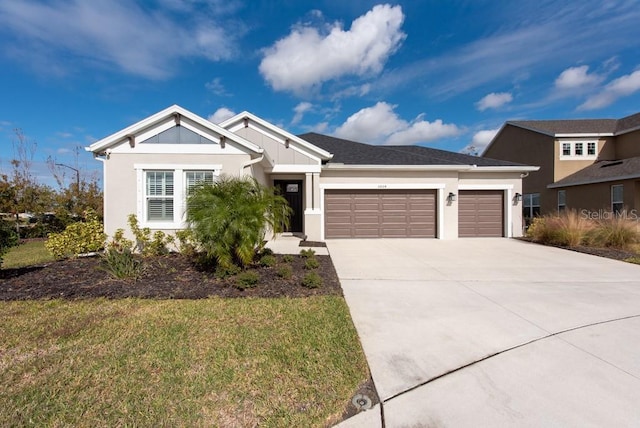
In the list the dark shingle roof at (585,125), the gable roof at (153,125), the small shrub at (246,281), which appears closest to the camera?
the small shrub at (246,281)

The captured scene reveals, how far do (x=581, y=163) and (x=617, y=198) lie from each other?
3869mm

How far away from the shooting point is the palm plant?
20.2ft

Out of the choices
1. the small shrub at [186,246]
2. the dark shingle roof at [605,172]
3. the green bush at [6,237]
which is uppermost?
the dark shingle roof at [605,172]

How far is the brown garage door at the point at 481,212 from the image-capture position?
45.4ft

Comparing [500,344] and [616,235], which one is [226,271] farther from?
[616,235]

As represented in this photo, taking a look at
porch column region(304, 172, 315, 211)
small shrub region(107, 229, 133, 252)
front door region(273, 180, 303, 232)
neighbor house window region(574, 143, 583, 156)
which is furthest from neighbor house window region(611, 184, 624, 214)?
small shrub region(107, 229, 133, 252)

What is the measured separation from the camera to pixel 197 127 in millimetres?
9305

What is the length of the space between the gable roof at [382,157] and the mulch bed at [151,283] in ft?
23.7

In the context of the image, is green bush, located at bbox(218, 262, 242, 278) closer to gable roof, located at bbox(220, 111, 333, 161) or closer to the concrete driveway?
the concrete driveway

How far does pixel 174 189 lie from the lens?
917cm

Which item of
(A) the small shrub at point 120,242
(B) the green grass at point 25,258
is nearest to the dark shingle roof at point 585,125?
(A) the small shrub at point 120,242

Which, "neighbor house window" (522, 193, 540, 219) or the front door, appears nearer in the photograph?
the front door

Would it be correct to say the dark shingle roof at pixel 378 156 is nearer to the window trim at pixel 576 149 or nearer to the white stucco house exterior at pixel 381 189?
the white stucco house exterior at pixel 381 189

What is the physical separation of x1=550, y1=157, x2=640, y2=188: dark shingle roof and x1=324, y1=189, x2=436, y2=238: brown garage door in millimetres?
11524
